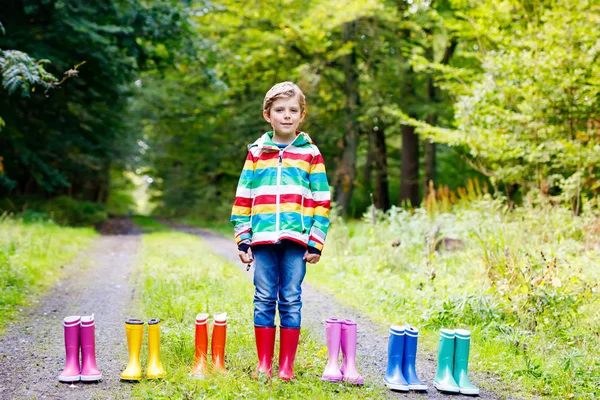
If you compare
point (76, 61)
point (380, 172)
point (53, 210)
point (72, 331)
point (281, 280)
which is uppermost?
point (76, 61)

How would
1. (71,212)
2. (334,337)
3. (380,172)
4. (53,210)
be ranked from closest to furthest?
(334,337)
(53,210)
(71,212)
(380,172)

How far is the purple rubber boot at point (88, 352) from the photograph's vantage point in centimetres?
368

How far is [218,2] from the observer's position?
59.4ft


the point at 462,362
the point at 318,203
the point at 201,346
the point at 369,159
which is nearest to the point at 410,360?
the point at 462,362

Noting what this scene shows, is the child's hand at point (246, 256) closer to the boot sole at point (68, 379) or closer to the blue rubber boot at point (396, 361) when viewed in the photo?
the blue rubber boot at point (396, 361)

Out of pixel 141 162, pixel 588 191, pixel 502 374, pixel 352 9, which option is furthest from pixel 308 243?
pixel 141 162

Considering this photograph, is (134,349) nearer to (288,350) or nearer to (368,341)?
(288,350)

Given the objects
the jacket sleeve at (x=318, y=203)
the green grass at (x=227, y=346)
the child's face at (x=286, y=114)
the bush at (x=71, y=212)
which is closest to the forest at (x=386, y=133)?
the bush at (x=71, y=212)

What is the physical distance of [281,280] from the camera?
12.7 ft

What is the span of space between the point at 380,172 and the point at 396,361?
1678 cm

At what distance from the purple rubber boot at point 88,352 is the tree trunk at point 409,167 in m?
15.6

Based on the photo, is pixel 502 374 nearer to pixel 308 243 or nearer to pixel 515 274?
pixel 515 274

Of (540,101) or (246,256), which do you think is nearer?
(246,256)

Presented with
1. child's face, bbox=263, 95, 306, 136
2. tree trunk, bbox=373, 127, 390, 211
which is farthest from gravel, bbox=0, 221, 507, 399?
tree trunk, bbox=373, 127, 390, 211
